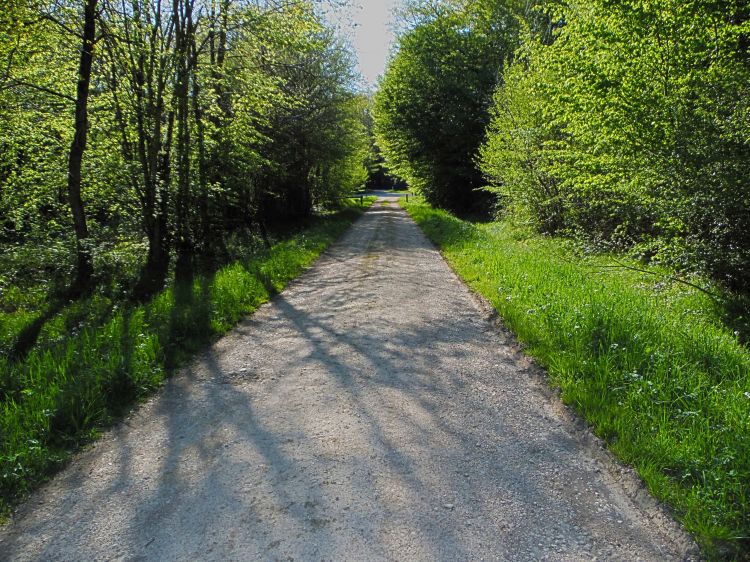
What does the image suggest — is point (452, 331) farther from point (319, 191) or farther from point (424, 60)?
point (424, 60)

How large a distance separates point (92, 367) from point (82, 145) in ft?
18.3

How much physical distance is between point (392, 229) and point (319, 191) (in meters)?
8.27

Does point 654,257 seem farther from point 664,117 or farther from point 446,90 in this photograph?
point 446,90

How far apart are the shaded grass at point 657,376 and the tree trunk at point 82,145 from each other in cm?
757

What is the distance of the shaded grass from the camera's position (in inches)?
108

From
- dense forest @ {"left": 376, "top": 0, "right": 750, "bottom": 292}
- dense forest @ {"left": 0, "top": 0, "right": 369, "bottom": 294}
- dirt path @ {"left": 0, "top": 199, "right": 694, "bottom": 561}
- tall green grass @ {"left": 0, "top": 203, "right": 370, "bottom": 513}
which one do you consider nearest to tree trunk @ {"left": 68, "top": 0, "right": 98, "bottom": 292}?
dense forest @ {"left": 0, "top": 0, "right": 369, "bottom": 294}

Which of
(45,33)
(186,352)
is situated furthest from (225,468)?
(45,33)

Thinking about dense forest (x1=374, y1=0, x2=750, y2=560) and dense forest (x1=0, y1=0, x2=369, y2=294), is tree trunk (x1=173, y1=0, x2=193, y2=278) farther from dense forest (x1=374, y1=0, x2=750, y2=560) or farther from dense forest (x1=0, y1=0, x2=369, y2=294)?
dense forest (x1=374, y1=0, x2=750, y2=560)

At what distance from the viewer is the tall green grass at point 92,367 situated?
130 inches

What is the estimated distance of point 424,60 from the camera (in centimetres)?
2661

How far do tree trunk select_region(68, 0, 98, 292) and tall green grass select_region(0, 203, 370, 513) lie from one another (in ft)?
4.30

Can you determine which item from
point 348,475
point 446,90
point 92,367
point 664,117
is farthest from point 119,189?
point 446,90

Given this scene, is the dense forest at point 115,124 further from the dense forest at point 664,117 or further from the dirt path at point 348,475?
the dense forest at point 664,117

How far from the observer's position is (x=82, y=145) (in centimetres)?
820
